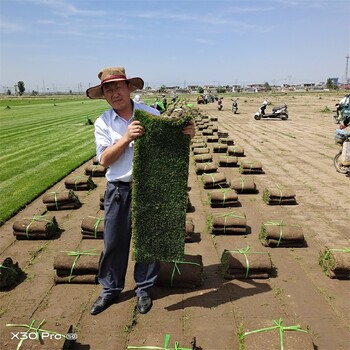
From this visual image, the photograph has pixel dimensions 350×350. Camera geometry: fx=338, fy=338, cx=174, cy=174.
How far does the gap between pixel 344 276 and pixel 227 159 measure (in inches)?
324

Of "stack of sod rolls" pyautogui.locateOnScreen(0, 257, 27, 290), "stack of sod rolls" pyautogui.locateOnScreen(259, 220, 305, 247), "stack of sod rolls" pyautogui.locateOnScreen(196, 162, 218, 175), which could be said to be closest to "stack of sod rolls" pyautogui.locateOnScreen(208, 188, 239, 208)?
"stack of sod rolls" pyautogui.locateOnScreen(259, 220, 305, 247)

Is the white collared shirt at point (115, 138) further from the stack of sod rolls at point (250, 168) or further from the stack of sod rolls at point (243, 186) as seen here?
the stack of sod rolls at point (250, 168)

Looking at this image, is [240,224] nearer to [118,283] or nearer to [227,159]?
[118,283]

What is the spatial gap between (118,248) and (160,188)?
1044mm

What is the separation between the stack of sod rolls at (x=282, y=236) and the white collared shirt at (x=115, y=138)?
3562mm

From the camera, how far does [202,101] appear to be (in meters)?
63.8

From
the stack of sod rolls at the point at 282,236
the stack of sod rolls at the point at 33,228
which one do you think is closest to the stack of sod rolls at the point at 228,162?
the stack of sod rolls at the point at 282,236

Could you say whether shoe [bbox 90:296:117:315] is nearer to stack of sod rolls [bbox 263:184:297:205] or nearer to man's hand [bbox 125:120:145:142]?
man's hand [bbox 125:120:145:142]

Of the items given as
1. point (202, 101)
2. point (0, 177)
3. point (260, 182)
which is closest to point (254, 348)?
point (260, 182)

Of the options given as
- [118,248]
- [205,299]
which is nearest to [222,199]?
[205,299]

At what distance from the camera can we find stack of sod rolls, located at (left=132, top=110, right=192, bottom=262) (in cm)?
409

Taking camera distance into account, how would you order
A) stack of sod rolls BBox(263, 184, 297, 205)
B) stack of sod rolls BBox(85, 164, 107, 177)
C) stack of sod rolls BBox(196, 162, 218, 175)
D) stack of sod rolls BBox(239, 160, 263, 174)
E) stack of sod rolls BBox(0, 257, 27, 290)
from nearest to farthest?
1. stack of sod rolls BBox(0, 257, 27, 290)
2. stack of sod rolls BBox(263, 184, 297, 205)
3. stack of sod rolls BBox(196, 162, 218, 175)
4. stack of sod rolls BBox(85, 164, 107, 177)
5. stack of sod rolls BBox(239, 160, 263, 174)

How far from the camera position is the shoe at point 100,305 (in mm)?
4664

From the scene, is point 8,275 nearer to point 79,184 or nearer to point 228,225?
point 228,225
